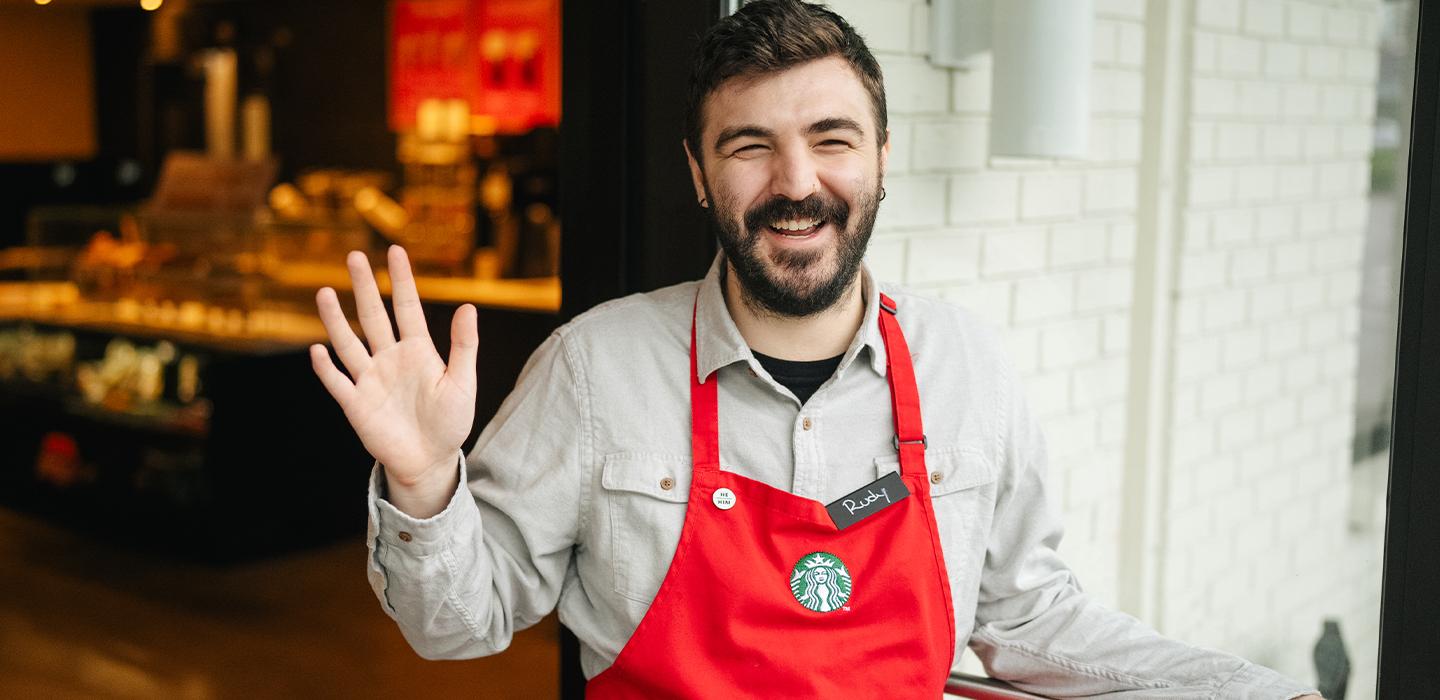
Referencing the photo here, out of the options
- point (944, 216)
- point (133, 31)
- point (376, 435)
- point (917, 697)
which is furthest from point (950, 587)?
point (133, 31)

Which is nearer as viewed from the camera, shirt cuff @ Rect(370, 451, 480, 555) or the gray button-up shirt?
shirt cuff @ Rect(370, 451, 480, 555)

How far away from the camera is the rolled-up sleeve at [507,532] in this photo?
1.52 meters

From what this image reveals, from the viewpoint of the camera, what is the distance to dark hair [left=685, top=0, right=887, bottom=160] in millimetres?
1596

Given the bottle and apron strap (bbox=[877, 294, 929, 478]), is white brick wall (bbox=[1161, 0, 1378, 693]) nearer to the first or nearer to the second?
the bottle

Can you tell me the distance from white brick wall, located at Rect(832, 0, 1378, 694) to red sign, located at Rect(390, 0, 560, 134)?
3887 mm

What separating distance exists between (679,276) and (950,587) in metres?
0.65

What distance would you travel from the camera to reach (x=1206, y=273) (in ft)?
9.59

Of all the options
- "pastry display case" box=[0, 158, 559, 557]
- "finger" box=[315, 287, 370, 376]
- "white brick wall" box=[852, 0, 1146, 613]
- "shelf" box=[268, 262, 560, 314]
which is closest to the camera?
"finger" box=[315, 287, 370, 376]

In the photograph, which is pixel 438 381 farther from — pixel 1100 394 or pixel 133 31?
pixel 133 31

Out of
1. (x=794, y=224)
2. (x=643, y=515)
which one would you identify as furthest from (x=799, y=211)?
(x=643, y=515)

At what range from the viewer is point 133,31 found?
872 centimetres

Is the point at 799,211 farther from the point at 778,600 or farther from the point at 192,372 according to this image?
the point at 192,372

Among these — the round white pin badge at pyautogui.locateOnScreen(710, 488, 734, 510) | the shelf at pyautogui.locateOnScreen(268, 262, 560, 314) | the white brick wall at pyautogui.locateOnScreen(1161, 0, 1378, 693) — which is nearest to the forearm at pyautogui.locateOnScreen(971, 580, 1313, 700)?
the round white pin badge at pyautogui.locateOnScreen(710, 488, 734, 510)

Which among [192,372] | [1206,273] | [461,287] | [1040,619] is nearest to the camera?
[1040,619]
